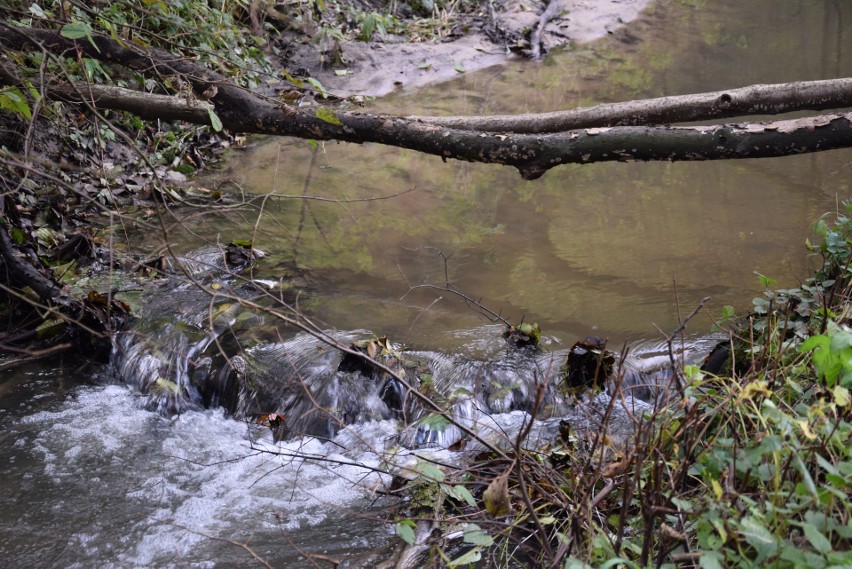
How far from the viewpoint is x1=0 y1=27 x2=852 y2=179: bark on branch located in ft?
10.5

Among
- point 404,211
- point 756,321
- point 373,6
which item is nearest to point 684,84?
point 404,211

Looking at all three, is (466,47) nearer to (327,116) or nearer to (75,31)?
(327,116)

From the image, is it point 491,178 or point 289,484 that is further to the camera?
point 491,178

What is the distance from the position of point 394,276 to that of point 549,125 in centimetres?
167

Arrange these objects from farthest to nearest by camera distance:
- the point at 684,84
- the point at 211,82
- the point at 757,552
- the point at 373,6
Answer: the point at 373,6 < the point at 684,84 < the point at 211,82 < the point at 757,552

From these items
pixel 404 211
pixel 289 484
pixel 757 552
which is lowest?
pixel 289 484

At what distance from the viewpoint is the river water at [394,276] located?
10.3 ft

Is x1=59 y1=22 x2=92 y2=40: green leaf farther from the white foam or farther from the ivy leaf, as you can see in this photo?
the white foam

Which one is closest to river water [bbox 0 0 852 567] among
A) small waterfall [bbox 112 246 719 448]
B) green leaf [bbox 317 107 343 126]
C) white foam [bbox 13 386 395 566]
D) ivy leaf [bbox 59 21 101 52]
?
white foam [bbox 13 386 395 566]

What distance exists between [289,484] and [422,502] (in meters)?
0.77

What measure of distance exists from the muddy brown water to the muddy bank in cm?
70

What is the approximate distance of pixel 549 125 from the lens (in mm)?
3744

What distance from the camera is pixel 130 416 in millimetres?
3912

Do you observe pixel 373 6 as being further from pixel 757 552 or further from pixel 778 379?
pixel 757 552
